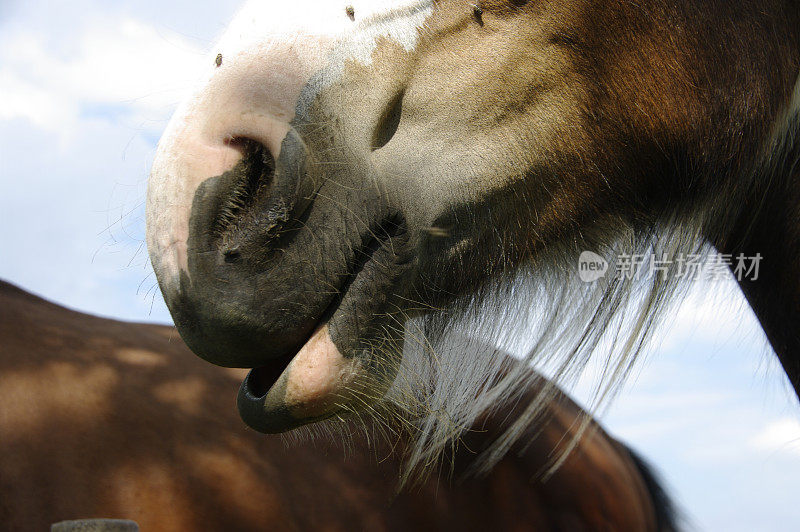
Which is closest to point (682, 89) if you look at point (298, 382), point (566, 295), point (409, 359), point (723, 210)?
point (723, 210)

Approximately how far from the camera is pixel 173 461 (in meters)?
1.92

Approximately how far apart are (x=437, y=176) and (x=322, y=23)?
313 millimetres

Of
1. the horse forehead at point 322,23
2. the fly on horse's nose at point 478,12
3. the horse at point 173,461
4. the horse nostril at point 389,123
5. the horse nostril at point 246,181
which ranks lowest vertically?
the horse at point 173,461

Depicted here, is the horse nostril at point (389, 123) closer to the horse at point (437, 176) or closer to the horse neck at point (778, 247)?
the horse at point (437, 176)

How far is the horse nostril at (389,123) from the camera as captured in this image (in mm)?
1132

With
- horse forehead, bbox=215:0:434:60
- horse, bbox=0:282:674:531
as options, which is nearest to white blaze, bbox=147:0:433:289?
horse forehead, bbox=215:0:434:60

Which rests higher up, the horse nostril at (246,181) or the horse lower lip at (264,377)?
the horse nostril at (246,181)

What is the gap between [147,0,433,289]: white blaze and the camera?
101cm

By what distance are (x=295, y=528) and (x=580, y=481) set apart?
1.20 meters

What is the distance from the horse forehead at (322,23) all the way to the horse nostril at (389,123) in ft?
0.31

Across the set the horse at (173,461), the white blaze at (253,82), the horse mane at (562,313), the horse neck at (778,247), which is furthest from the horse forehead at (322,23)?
the horse at (173,461)

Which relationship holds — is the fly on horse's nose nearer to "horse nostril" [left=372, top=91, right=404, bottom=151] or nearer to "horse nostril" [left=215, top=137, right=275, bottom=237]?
"horse nostril" [left=372, top=91, right=404, bottom=151]

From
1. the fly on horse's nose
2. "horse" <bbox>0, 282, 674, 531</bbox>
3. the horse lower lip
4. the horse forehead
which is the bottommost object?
"horse" <bbox>0, 282, 674, 531</bbox>

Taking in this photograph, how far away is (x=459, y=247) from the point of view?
4.08 ft
